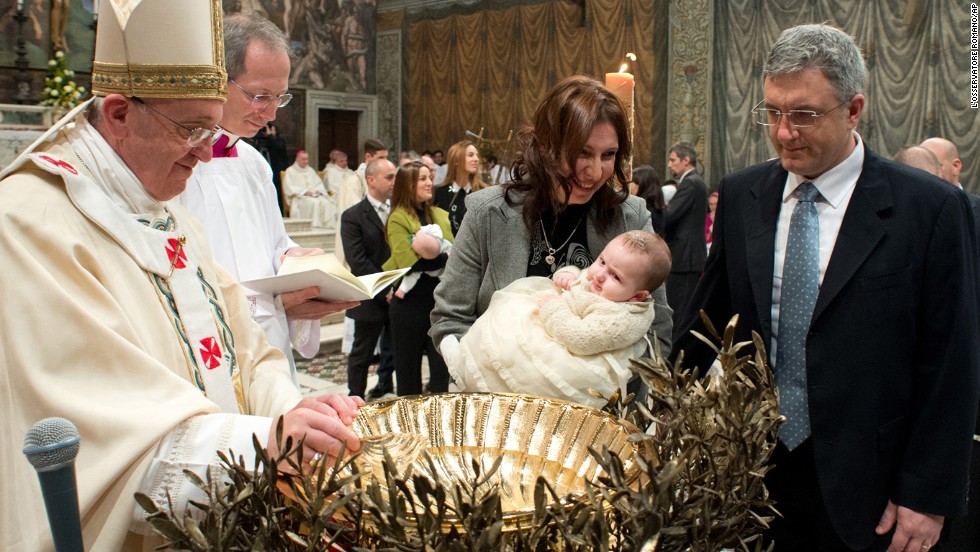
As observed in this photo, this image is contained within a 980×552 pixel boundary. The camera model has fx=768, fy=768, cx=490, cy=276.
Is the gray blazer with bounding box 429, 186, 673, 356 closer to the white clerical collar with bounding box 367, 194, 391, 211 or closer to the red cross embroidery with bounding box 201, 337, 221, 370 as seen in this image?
the red cross embroidery with bounding box 201, 337, 221, 370

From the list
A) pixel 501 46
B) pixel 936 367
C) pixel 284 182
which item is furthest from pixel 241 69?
pixel 501 46

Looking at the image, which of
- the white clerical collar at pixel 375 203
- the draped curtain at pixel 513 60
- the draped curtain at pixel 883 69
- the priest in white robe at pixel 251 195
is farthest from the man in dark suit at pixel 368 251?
the draped curtain at pixel 513 60

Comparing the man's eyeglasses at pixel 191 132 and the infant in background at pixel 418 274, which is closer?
the man's eyeglasses at pixel 191 132

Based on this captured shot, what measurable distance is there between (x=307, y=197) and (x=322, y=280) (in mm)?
12697

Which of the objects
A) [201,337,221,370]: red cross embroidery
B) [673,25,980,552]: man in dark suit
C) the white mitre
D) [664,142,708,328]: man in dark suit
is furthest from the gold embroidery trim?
[664,142,708,328]: man in dark suit

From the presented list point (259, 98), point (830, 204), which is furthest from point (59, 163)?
point (830, 204)

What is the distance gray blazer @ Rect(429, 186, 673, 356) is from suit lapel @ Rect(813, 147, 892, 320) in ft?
1.49

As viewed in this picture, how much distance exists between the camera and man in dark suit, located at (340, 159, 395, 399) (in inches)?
197

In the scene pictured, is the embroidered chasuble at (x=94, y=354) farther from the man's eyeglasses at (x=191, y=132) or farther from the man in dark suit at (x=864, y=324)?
the man in dark suit at (x=864, y=324)

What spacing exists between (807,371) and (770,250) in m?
0.31

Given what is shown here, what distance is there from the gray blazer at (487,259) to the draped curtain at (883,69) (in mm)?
10243

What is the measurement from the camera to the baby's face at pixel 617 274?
1.92 metres

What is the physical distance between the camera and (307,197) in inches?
561

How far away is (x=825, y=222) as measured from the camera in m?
1.90
